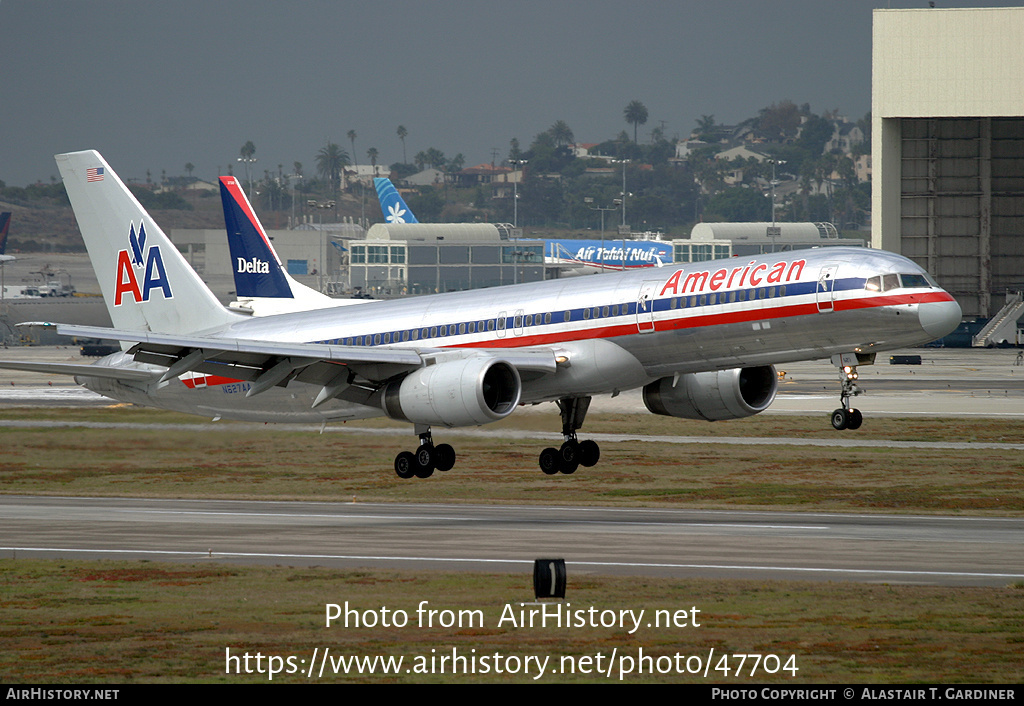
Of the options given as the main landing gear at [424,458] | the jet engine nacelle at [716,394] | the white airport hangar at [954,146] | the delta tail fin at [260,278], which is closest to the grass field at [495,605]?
the main landing gear at [424,458]

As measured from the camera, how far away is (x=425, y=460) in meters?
43.1

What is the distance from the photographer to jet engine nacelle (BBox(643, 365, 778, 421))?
43.9 metres

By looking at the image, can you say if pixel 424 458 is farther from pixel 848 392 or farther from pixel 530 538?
pixel 848 392

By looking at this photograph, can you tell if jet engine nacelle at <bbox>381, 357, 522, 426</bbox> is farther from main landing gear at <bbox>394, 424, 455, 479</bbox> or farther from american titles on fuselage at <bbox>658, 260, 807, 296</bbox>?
american titles on fuselage at <bbox>658, 260, 807, 296</bbox>

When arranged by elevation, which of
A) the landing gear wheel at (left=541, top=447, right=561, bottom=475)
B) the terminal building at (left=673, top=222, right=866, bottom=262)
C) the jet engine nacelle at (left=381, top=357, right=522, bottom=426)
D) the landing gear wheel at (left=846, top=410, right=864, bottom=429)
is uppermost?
the terminal building at (left=673, top=222, right=866, bottom=262)

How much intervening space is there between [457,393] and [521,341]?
440 centimetres

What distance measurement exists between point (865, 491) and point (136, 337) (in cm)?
2890

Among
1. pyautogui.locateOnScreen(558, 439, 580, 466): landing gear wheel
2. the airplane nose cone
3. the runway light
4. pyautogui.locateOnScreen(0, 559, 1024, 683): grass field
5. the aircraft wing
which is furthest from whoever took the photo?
pyautogui.locateOnScreen(558, 439, 580, 466): landing gear wheel

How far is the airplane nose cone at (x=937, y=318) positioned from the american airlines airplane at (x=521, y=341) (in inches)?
1.6

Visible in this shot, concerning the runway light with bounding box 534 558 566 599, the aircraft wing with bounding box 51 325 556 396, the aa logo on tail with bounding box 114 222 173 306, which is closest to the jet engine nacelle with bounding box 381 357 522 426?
the aircraft wing with bounding box 51 325 556 396

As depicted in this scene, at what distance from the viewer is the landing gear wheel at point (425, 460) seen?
141 feet

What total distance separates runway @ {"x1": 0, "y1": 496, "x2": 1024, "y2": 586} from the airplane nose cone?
255 inches

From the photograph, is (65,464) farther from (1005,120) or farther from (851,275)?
(1005,120)
